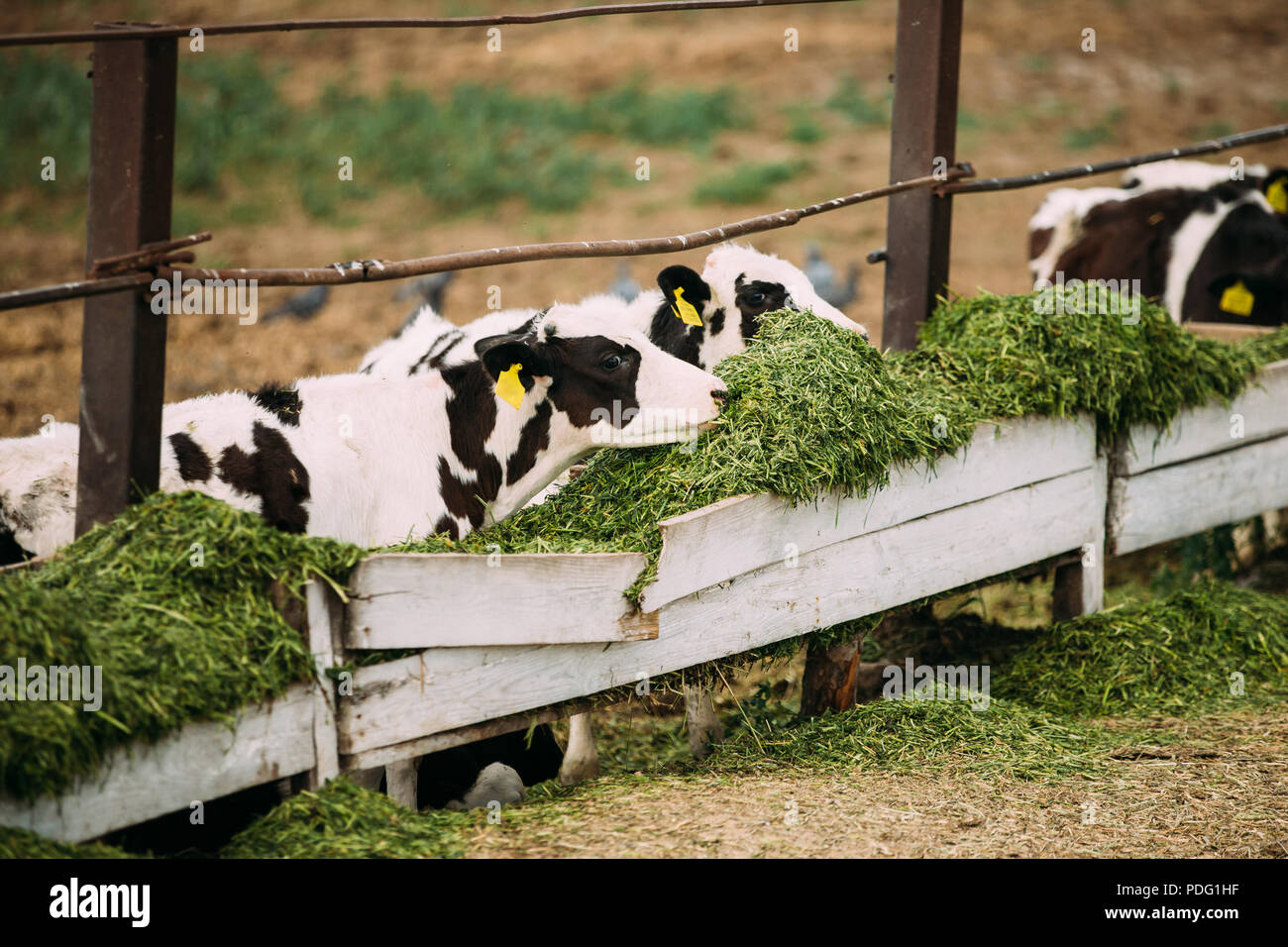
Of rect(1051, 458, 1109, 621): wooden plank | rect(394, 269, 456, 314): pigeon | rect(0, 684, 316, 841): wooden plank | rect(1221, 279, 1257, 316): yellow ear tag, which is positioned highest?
rect(394, 269, 456, 314): pigeon

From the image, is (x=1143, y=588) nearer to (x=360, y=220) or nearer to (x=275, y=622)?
(x=275, y=622)

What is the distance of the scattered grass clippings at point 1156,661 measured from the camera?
17.7 ft

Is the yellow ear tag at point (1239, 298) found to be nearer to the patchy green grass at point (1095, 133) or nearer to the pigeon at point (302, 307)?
the pigeon at point (302, 307)

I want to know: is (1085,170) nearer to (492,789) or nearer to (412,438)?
(412,438)

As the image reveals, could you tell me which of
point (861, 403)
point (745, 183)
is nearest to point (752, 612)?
point (861, 403)

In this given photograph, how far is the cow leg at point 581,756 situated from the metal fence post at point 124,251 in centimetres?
202

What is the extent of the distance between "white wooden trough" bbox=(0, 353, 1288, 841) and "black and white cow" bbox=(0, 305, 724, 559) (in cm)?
68

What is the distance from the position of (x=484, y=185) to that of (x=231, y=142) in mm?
4174

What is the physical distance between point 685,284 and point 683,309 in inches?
4.5

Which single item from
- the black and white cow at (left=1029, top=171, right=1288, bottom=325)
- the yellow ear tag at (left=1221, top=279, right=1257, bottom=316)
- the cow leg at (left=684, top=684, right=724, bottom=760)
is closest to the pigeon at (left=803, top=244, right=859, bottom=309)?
the black and white cow at (left=1029, top=171, right=1288, bottom=325)

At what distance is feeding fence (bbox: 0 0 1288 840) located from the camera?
11.7 ft
